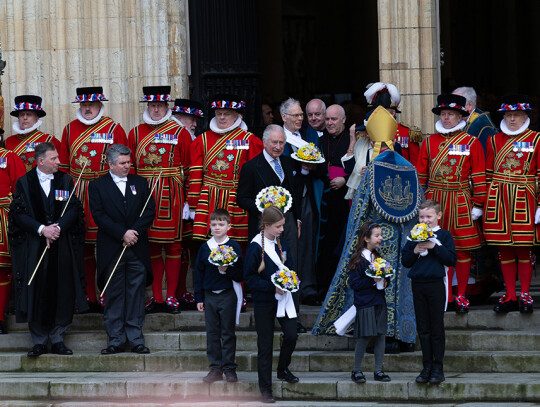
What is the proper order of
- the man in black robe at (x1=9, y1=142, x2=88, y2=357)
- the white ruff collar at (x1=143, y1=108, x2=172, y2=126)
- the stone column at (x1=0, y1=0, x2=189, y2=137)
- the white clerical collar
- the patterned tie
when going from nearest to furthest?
the patterned tie < the man in black robe at (x1=9, y1=142, x2=88, y2=357) < the white ruff collar at (x1=143, y1=108, x2=172, y2=126) < the white clerical collar < the stone column at (x1=0, y1=0, x2=189, y2=137)

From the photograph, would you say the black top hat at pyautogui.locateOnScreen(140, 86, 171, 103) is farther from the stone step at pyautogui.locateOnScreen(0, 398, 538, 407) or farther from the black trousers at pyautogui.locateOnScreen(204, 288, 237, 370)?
the stone step at pyautogui.locateOnScreen(0, 398, 538, 407)

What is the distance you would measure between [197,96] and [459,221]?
11.3 feet

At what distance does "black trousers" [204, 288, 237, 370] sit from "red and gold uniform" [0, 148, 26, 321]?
239 cm

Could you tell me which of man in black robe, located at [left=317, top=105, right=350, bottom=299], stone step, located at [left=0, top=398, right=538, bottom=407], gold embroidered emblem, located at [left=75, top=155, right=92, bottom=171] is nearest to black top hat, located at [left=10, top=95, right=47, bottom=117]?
gold embroidered emblem, located at [left=75, top=155, right=92, bottom=171]

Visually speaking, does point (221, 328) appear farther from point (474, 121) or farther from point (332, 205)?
point (474, 121)

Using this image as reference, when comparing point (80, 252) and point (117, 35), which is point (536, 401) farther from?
point (117, 35)

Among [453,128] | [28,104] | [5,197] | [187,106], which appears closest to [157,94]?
[187,106]

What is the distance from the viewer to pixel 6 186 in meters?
13.0

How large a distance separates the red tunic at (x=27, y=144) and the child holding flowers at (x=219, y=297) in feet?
8.55

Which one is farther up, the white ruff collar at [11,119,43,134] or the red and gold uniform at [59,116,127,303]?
the white ruff collar at [11,119,43,134]

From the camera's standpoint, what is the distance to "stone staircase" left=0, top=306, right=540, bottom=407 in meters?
10.9

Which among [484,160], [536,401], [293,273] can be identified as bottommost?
[536,401]

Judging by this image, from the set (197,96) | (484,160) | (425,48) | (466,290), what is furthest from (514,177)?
(197,96)

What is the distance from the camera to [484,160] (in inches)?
483
